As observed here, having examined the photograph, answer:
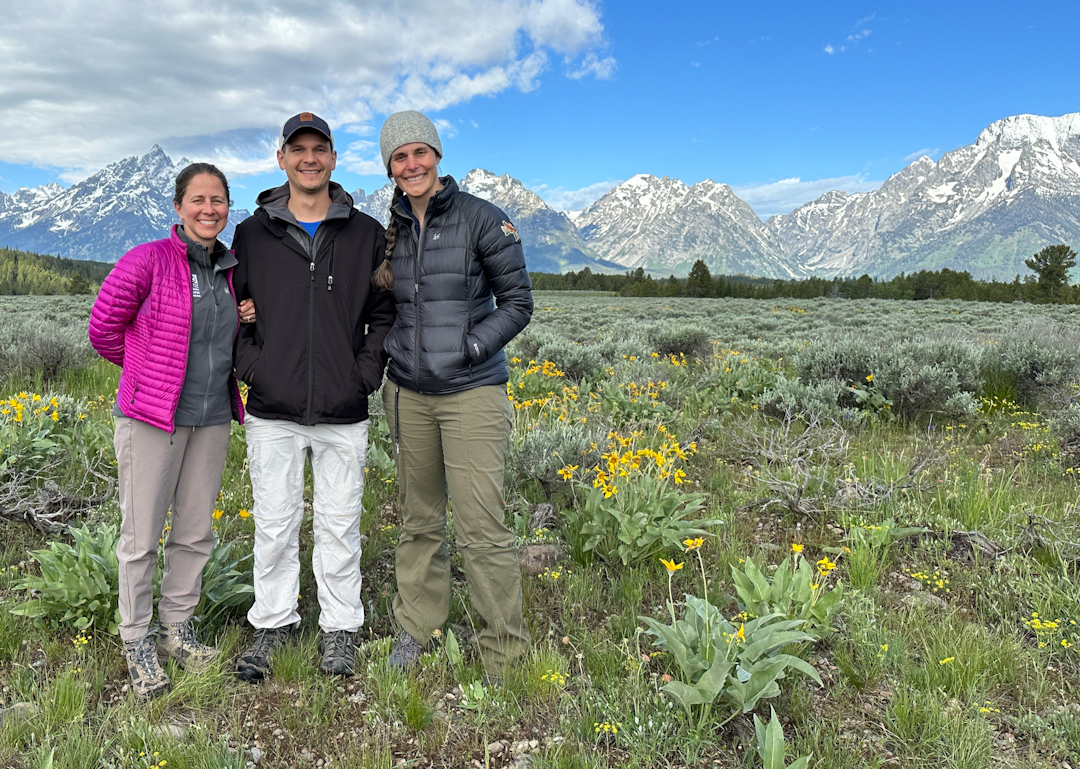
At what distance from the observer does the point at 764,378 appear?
25.2 feet

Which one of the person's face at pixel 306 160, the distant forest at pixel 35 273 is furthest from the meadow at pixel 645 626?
the distant forest at pixel 35 273

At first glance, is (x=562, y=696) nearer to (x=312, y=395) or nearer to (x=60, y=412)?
(x=312, y=395)

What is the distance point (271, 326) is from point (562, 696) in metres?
2.08

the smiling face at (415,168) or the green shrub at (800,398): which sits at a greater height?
the smiling face at (415,168)

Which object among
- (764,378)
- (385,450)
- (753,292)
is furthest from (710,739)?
(753,292)

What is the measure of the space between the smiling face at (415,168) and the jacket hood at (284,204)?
313mm

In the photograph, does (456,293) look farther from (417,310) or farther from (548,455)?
(548,455)

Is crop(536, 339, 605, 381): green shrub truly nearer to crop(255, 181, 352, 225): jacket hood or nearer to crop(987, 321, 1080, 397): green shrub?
crop(987, 321, 1080, 397): green shrub

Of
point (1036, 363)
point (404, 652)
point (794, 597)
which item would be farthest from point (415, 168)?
point (1036, 363)

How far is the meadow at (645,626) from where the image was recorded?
2.17 m

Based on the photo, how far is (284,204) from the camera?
9.13 ft

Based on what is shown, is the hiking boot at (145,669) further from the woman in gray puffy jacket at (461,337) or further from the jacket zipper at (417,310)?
the jacket zipper at (417,310)

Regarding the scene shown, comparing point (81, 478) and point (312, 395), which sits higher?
point (312, 395)

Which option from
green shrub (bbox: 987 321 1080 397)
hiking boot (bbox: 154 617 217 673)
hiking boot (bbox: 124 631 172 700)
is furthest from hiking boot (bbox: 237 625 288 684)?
green shrub (bbox: 987 321 1080 397)
